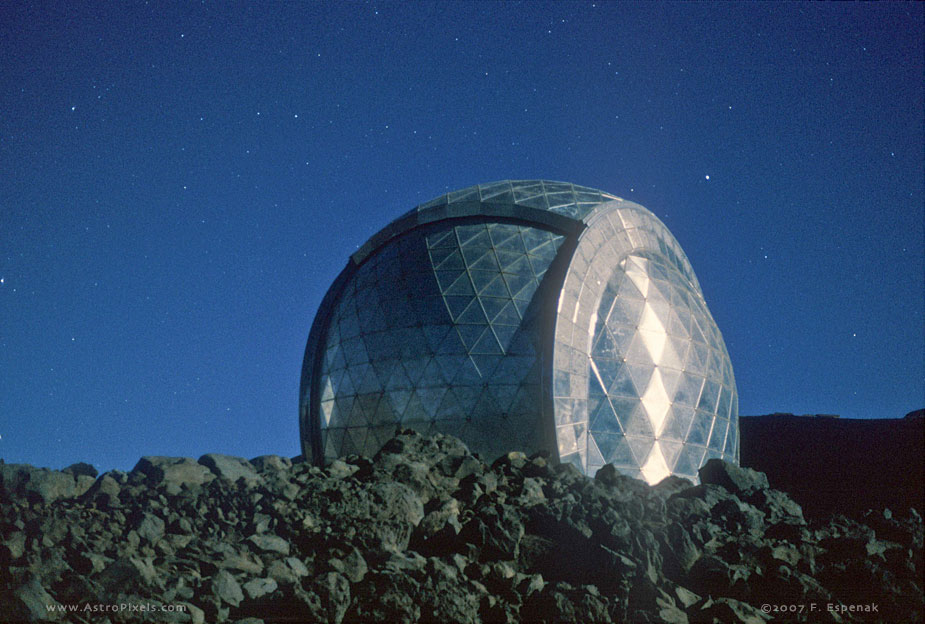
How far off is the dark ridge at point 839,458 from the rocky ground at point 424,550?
7059 millimetres

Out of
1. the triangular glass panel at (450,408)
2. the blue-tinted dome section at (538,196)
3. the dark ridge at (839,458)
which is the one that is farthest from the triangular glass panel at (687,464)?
the blue-tinted dome section at (538,196)

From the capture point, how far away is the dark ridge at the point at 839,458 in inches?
765

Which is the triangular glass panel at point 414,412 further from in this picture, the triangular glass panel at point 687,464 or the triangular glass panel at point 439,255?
the triangular glass panel at point 687,464

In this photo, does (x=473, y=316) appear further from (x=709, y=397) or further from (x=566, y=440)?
(x=709, y=397)

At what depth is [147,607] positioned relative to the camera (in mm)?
7996

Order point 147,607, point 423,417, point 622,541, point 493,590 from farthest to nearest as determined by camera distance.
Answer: point 423,417, point 622,541, point 493,590, point 147,607

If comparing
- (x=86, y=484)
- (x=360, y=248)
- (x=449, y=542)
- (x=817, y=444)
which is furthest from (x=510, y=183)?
(x=817, y=444)

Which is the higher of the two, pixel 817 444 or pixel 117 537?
pixel 817 444

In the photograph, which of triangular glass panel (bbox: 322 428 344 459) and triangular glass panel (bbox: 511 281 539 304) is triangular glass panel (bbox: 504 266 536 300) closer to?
triangular glass panel (bbox: 511 281 539 304)

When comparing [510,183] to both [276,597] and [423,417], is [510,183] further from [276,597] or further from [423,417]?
[276,597]

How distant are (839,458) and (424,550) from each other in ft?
69.2

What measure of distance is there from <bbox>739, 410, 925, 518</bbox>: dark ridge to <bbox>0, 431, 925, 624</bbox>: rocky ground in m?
7.06

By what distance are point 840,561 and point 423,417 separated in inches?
365

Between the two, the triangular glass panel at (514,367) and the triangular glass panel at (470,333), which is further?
the triangular glass panel at (470,333)
